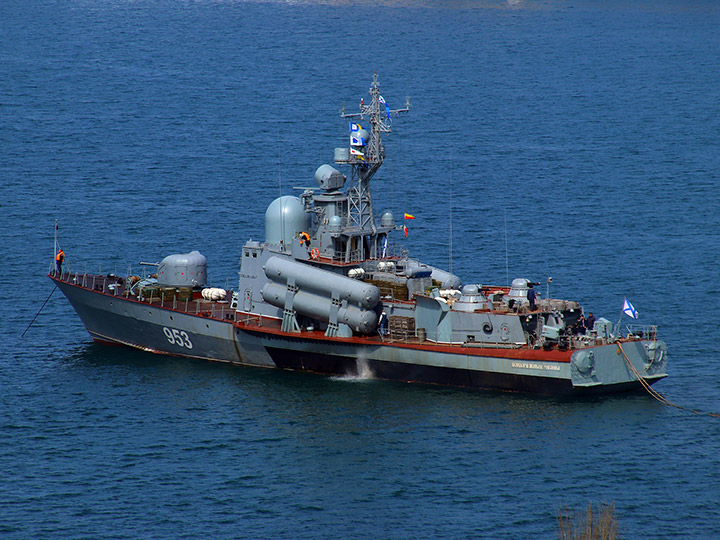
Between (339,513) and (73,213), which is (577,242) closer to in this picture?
(73,213)

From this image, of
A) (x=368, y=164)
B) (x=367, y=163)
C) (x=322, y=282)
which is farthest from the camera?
(x=368, y=164)

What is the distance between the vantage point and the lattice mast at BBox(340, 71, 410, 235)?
65.8m

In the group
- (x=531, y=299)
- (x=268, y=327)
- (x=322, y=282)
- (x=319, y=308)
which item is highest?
(x=322, y=282)

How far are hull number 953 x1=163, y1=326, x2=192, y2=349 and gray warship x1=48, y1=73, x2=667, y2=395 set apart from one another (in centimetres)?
9

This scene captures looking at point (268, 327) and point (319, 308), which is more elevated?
point (319, 308)

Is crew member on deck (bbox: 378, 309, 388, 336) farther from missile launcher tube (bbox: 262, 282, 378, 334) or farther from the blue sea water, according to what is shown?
the blue sea water

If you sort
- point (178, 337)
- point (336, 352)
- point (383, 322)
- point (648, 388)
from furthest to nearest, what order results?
point (178, 337), point (383, 322), point (336, 352), point (648, 388)

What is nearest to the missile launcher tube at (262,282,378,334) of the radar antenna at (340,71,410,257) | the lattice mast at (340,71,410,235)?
the radar antenna at (340,71,410,257)

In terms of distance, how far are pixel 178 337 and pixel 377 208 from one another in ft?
46.6

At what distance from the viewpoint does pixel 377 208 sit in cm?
7369

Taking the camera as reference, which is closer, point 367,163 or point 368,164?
point 367,163

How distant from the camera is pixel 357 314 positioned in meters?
62.4

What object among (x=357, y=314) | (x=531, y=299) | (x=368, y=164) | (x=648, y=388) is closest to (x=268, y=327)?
(x=357, y=314)

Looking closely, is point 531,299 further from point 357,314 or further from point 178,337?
point 178,337
